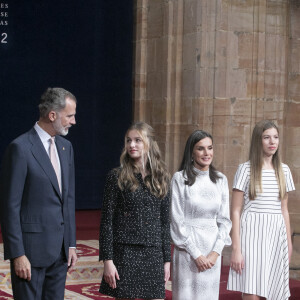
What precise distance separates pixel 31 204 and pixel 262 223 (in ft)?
6.59

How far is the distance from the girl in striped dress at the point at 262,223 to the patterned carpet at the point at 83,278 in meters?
1.27

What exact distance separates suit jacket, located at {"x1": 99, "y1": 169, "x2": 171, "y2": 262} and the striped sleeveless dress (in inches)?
44.6

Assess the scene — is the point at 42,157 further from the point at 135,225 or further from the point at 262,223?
the point at 262,223

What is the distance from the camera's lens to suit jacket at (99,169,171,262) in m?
4.64

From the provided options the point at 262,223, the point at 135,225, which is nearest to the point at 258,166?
the point at 262,223

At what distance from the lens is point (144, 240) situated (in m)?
4.66

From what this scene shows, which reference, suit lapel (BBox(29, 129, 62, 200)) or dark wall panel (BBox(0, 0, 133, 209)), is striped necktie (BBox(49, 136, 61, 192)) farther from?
dark wall panel (BBox(0, 0, 133, 209))

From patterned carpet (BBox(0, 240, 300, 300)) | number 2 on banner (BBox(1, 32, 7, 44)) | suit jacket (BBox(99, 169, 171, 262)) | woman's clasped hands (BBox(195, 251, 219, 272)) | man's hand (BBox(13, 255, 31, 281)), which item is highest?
number 2 on banner (BBox(1, 32, 7, 44))

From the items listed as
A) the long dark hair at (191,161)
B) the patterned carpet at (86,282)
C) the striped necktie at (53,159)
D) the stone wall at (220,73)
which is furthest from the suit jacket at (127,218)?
the stone wall at (220,73)

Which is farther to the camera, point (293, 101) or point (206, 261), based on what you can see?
point (293, 101)

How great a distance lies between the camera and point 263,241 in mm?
5668

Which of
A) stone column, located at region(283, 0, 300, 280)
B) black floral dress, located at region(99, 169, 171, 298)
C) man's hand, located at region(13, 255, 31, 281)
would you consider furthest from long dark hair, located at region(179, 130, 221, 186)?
stone column, located at region(283, 0, 300, 280)

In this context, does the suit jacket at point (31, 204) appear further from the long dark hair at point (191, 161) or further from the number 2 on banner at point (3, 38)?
the number 2 on banner at point (3, 38)

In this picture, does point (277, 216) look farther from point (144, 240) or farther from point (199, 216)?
point (144, 240)
